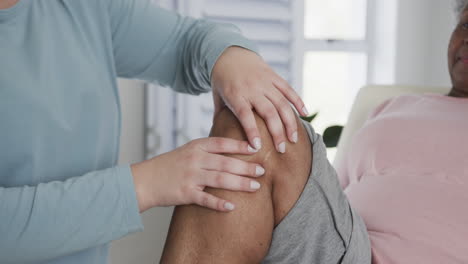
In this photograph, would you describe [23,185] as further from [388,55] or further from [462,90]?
[388,55]

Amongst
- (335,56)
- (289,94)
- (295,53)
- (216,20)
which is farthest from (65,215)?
(335,56)

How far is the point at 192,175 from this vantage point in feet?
2.59

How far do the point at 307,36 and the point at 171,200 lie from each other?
8.11 feet

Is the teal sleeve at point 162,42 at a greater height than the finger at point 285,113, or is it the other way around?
the teal sleeve at point 162,42

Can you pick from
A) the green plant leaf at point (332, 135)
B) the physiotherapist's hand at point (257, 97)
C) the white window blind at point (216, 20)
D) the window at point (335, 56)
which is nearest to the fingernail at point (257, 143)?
the physiotherapist's hand at point (257, 97)

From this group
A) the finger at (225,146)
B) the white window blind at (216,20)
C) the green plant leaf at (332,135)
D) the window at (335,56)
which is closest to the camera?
the finger at (225,146)

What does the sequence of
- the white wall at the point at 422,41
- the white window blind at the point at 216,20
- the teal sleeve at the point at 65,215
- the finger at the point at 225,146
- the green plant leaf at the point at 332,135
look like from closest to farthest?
the teal sleeve at the point at 65,215, the finger at the point at 225,146, the green plant leaf at the point at 332,135, the white window blind at the point at 216,20, the white wall at the point at 422,41

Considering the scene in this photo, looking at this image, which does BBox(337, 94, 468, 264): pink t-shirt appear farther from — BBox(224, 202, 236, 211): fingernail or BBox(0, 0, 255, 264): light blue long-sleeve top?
BBox(0, 0, 255, 264): light blue long-sleeve top

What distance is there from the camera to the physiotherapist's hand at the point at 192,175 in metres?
0.78

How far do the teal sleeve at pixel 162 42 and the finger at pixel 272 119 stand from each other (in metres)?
0.17

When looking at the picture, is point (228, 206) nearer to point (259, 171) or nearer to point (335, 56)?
point (259, 171)

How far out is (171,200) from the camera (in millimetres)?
794

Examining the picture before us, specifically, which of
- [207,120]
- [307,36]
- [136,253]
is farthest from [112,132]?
[307,36]

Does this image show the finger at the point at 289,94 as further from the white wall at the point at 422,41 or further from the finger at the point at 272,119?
the white wall at the point at 422,41
